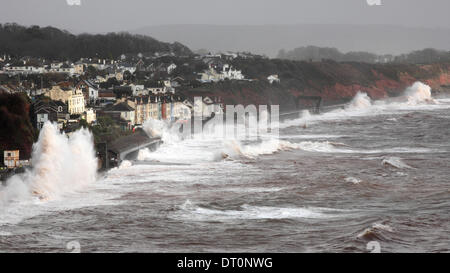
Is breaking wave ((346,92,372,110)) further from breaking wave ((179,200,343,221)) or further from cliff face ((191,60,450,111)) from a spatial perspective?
breaking wave ((179,200,343,221))

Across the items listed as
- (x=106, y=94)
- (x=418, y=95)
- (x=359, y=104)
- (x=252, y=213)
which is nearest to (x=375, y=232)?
(x=252, y=213)

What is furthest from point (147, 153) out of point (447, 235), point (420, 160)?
point (447, 235)

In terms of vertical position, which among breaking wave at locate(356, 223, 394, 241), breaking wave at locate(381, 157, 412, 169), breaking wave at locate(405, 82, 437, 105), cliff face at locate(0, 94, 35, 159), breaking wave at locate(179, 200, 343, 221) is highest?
breaking wave at locate(405, 82, 437, 105)

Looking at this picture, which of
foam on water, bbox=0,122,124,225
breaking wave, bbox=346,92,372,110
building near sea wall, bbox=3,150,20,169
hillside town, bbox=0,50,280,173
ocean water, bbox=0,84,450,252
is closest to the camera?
ocean water, bbox=0,84,450,252

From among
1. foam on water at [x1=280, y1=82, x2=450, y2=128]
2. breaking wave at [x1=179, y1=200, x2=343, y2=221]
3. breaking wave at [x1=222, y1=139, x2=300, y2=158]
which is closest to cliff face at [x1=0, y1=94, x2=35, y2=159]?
breaking wave at [x1=222, y1=139, x2=300, y2=158]

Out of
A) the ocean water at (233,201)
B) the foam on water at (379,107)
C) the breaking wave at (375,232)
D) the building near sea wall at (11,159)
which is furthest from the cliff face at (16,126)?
the foam on water at (379,107)

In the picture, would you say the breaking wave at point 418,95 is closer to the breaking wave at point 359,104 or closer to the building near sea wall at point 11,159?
the breaking wave at point 359,104
